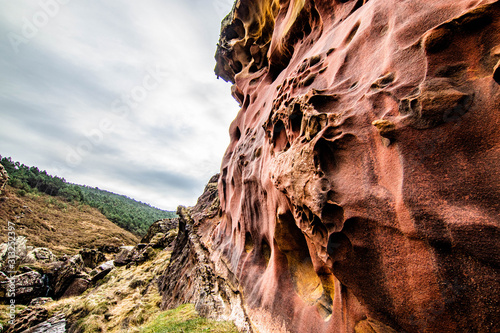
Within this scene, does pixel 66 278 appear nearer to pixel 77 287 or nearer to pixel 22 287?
pixel 77 287

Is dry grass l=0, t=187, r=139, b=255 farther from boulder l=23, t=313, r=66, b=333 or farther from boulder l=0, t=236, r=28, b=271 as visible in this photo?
boulder l=23, t=313, r=66, b=333

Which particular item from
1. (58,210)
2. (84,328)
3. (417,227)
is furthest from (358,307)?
(58,210)

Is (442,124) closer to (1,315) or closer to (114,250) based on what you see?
(1,315)

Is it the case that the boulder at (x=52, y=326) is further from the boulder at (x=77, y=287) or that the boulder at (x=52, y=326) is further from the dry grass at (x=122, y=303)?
the boulder at (x=77, y=287)

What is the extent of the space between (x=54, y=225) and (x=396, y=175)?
1763 inches

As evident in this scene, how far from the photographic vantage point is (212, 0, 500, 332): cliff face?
202cm

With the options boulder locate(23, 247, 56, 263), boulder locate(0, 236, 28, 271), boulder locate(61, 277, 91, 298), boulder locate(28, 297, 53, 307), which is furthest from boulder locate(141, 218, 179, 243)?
boulder locate(0, 236, 28, 271)

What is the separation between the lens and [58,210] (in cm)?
3941

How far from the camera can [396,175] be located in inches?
98.7

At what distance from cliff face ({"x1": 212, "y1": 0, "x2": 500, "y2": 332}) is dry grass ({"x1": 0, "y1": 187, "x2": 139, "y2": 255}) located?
34225mm

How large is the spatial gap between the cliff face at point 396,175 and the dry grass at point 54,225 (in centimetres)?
3422

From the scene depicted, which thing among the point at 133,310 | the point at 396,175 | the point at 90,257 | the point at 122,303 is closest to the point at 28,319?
the point at 122,303

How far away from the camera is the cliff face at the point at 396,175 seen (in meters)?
2.02

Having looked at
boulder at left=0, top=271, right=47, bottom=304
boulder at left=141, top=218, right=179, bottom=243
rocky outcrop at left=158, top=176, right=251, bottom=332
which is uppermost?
boulder at left=141, top=218, right=179, bottom=243
